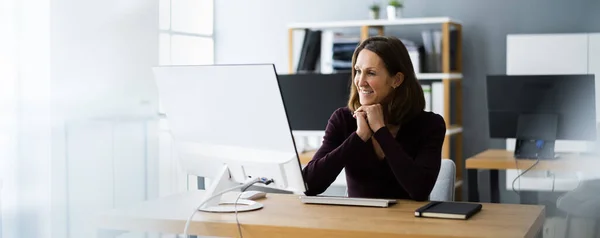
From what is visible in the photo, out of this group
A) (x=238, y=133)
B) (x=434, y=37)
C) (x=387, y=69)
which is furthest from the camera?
(x=434, y=37)

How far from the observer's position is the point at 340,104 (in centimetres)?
423

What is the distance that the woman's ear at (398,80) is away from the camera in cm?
238

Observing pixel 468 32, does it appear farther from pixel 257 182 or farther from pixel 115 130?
pixel 257 182

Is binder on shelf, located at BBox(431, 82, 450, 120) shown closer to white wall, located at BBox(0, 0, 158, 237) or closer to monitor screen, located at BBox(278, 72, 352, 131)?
monitor screen, located at BBox(278, 72, 352, 131)

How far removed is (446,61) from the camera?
4438 millimetres

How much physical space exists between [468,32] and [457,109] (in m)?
0.46

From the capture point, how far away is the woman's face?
92.0 inches

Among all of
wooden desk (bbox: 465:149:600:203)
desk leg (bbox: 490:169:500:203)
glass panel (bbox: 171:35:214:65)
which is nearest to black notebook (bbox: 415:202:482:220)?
wooden desk (bbox: 465:149:600:203)

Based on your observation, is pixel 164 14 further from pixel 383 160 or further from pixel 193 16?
pixel 383 160

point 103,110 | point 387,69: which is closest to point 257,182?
point 387,69

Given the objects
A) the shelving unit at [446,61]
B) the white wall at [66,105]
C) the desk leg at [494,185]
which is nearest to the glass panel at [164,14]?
the white wall at [66,105]

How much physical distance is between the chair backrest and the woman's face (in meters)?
0.32

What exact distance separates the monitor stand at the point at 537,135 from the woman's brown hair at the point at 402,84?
141 cm

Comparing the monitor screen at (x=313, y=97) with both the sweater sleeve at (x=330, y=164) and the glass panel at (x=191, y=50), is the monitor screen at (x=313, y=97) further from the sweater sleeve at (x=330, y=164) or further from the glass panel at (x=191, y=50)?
the sweater sleeve at (x=330, y=164)
